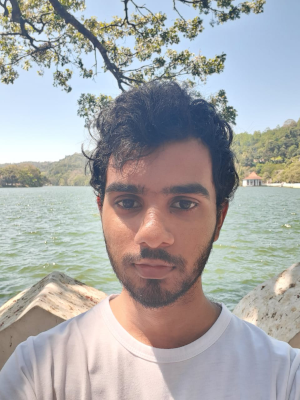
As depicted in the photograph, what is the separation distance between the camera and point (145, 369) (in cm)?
108

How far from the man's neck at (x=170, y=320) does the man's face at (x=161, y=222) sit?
0.10 metres

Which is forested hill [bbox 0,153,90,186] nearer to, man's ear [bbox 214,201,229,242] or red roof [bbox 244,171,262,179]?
red roof [bbox 244,171,262,179]

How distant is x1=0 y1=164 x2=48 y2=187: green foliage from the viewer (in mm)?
112438

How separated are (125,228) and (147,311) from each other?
0.34 meters

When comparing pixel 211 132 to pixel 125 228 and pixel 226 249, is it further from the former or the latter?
pixel 226 249

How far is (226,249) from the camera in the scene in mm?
15336

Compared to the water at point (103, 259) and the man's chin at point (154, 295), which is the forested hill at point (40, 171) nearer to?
the water at point (103, 259)

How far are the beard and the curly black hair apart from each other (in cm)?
36

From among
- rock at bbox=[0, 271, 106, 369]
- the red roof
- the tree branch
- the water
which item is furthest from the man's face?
the red roof

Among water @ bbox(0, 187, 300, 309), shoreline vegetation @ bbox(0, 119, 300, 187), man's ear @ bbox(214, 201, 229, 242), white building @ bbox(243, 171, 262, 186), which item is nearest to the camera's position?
man's ear @ bbox(214, 201, 229, 242)

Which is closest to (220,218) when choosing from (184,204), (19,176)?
(184,204)

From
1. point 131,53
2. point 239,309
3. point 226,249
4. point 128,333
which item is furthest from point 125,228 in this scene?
point 226,249

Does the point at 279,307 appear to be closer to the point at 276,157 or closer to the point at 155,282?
the point at 155,282

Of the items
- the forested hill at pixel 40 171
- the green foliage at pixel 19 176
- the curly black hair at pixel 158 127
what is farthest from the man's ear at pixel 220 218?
the green foliage at pixel 19 176
